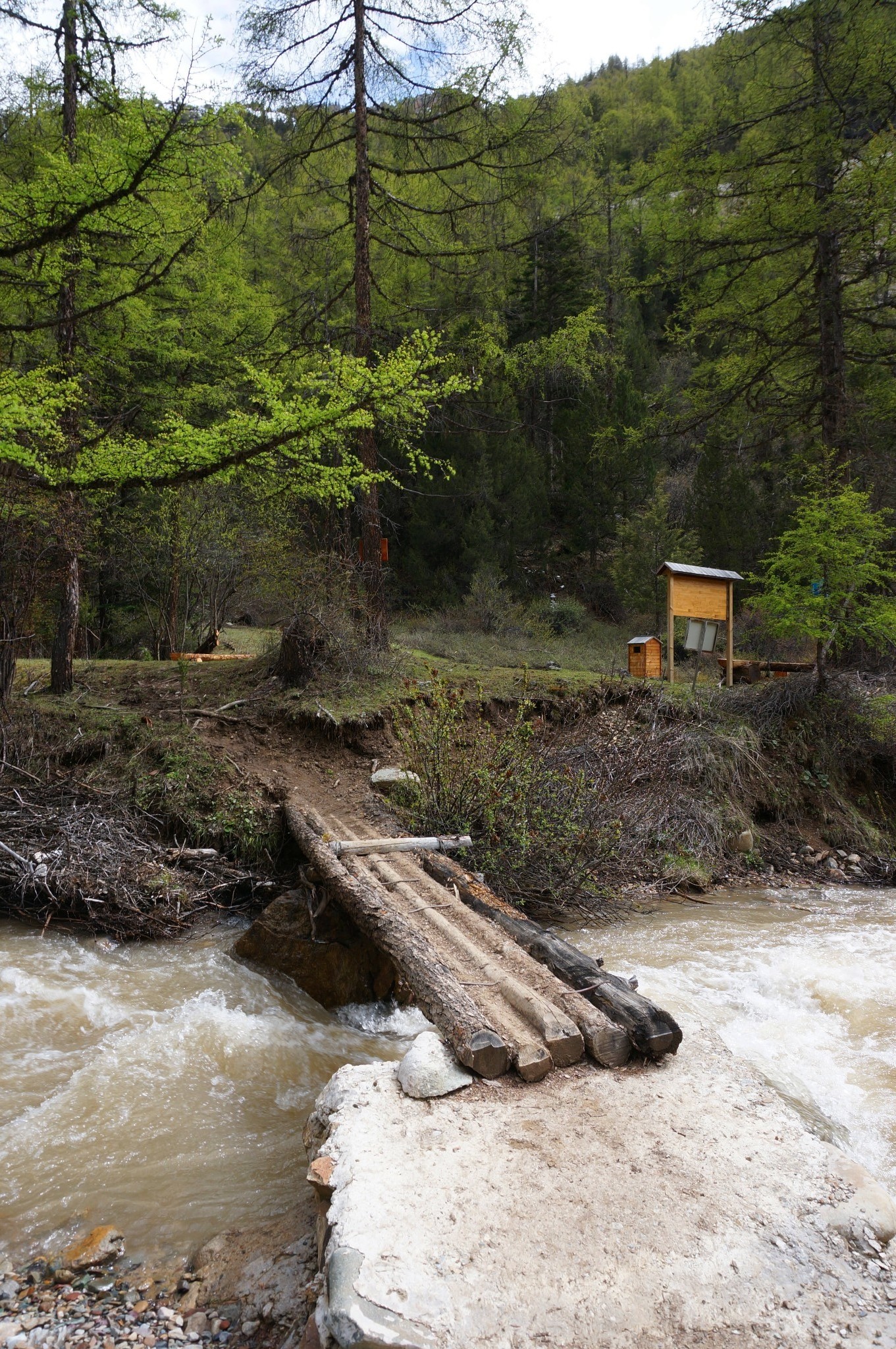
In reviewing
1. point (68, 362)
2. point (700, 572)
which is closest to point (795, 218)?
point (700, 572)

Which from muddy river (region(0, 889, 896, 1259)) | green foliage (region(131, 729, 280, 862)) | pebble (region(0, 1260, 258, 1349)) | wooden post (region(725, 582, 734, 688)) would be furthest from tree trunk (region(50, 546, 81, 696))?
wooden post (region(725, 582, 734, 688))

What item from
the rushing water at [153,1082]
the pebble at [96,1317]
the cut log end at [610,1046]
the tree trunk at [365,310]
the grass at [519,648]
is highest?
the tree trunk at [365,310]

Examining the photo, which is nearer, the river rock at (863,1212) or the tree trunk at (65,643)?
the river rock at (863,1212)

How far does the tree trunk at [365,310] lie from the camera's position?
977cm

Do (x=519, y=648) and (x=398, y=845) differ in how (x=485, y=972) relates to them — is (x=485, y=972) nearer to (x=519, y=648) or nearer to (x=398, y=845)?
(x=398, y=845)

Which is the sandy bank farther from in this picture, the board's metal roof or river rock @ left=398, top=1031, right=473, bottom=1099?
the board's metal roof

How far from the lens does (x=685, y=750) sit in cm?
884

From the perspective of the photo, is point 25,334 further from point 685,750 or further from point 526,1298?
point 526,1298

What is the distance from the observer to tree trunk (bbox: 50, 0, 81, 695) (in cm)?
743

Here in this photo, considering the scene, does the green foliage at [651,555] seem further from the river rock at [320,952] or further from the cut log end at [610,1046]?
the cut log end at [610,1046]

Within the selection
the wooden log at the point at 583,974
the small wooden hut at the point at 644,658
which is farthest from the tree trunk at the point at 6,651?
the small wooden hut at the point at 644,658

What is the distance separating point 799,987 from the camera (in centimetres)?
519

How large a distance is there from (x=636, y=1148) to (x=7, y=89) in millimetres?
12242

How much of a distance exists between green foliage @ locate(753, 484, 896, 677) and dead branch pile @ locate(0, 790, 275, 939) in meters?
7.01
